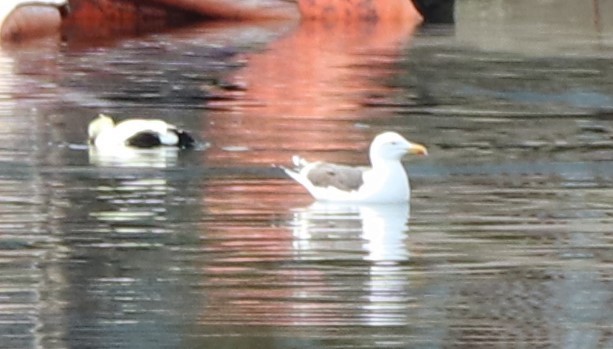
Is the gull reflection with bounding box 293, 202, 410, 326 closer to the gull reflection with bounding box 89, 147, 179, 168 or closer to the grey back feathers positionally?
the grey back feathers

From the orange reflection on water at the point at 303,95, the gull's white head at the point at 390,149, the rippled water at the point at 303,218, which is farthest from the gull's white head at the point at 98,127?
the gull's white head at the point at 390,149

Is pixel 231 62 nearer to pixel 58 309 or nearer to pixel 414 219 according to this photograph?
pixel 414 219

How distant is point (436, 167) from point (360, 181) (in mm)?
1620

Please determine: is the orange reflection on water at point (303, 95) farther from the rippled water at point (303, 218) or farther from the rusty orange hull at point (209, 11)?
the rusty orange hull at point (209, 11)

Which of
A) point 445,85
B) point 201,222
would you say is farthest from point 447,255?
point 445,85

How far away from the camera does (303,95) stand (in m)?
17.7

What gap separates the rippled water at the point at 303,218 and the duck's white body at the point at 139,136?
202 mm

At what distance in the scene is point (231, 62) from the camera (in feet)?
72.1

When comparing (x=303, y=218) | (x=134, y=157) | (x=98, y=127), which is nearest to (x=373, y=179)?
(x=303, y=218)

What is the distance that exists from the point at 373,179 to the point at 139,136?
302 centimetres

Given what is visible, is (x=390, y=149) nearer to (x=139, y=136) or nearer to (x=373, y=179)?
(x=373, y=179)

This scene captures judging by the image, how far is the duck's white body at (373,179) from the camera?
1108cm

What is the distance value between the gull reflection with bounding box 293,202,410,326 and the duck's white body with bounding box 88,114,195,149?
2540 millimetres

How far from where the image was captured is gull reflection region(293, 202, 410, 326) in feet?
27.3
